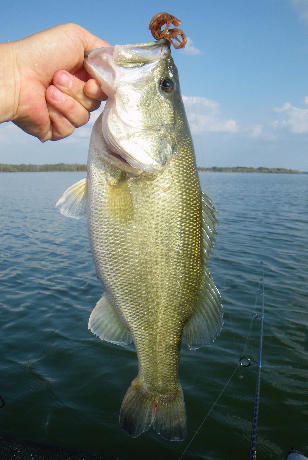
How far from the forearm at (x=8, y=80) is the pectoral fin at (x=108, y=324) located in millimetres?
1709

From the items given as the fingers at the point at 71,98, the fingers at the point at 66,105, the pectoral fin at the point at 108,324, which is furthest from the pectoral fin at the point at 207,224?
the fingers at the point at 66,105

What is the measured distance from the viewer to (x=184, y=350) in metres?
7.99

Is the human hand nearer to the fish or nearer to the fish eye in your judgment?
the fish

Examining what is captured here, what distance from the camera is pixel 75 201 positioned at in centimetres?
261

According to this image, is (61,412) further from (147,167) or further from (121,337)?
(147,167)

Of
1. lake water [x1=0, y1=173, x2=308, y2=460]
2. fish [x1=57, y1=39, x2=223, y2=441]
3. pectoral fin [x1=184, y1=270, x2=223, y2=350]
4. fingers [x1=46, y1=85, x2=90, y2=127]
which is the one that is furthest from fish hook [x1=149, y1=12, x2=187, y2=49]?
lake water [x1=0, y1=173, x2=308, y2=460]

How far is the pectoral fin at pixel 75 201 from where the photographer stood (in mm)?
2594

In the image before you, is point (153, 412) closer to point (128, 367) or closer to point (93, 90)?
point (93, 90)

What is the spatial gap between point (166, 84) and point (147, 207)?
2.92 feet

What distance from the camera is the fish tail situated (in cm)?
269

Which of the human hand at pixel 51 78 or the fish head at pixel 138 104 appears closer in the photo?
the fish head at pixel 138 104

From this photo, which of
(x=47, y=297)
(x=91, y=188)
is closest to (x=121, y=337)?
(x=91, y=188)

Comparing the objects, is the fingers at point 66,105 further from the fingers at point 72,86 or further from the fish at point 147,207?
the fish at point 147,207

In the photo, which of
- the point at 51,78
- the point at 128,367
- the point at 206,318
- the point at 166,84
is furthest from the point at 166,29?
the point at 128,367
